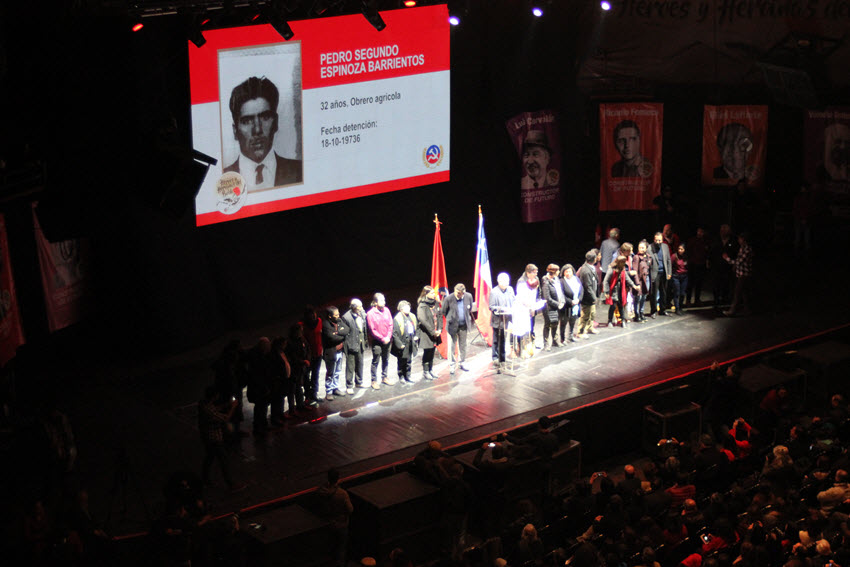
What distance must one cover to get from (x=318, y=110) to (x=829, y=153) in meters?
10.1

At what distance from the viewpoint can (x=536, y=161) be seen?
62.4ft

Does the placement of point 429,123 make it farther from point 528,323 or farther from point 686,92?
point 686,92

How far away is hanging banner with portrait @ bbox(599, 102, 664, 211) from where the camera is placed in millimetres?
19203

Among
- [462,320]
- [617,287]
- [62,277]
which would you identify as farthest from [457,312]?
[62,277]

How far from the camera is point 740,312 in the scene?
17.1 m

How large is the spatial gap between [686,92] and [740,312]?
5758mm

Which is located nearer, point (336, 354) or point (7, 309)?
point (7, 309)

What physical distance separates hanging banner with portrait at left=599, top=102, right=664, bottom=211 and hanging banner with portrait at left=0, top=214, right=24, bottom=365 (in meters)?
10.9

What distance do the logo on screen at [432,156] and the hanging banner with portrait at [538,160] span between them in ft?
6.80

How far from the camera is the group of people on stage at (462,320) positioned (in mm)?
12445

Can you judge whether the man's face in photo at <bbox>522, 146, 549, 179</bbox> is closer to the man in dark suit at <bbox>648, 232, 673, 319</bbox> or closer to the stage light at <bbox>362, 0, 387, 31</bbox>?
the man in dark suit at <bbox>648, 232, 673, 319</bbox>

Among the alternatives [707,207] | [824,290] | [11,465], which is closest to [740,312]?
[824,290]

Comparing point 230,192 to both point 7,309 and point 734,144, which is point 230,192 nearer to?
point 7,309

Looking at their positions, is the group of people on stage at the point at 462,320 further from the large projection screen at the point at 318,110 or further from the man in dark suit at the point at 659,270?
the large projection screen at the point at 318,110
